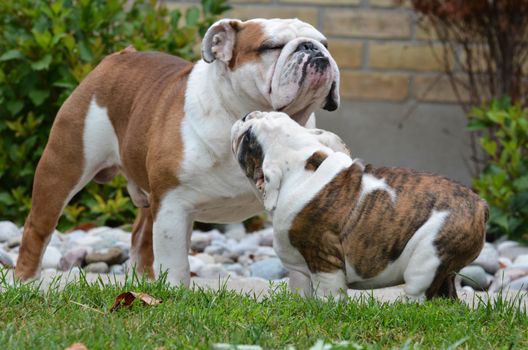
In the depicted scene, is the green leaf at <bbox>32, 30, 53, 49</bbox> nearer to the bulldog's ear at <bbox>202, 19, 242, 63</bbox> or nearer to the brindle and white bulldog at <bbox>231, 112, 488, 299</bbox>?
the bulldog's ear at <bbox>202, 19, 242, 63</bbox>

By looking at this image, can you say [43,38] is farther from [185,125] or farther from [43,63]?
[185,125]

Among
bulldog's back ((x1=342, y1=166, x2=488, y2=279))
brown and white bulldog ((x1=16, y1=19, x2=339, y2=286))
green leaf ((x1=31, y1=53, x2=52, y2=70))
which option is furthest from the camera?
green leaf ((x1=31, y1=53, x2=52, y2=70))

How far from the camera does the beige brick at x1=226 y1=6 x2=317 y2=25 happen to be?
9461mm

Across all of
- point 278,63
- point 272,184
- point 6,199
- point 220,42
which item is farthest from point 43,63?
point 272,184

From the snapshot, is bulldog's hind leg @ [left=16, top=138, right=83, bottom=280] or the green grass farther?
bulldog's hind leg @ [left=16, top=138, right=83, bottom=280]

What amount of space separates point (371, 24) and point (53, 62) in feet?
10.4

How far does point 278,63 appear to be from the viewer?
16.0 feet

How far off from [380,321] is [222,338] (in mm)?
704

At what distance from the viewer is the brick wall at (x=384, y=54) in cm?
938

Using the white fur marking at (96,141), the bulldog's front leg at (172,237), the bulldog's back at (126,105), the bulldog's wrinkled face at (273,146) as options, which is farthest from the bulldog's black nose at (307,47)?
the white fur marking at (96,141)

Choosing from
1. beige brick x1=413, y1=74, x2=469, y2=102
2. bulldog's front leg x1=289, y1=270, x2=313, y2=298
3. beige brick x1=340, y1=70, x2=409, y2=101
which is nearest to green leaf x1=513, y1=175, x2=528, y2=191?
beige brick x1=413, y1=74, x2=469, y2=102

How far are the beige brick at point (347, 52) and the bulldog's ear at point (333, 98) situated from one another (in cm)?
440

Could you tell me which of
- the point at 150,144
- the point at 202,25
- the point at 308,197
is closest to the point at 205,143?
the point at 150,144

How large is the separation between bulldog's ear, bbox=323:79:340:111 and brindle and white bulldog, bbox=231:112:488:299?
376mm
